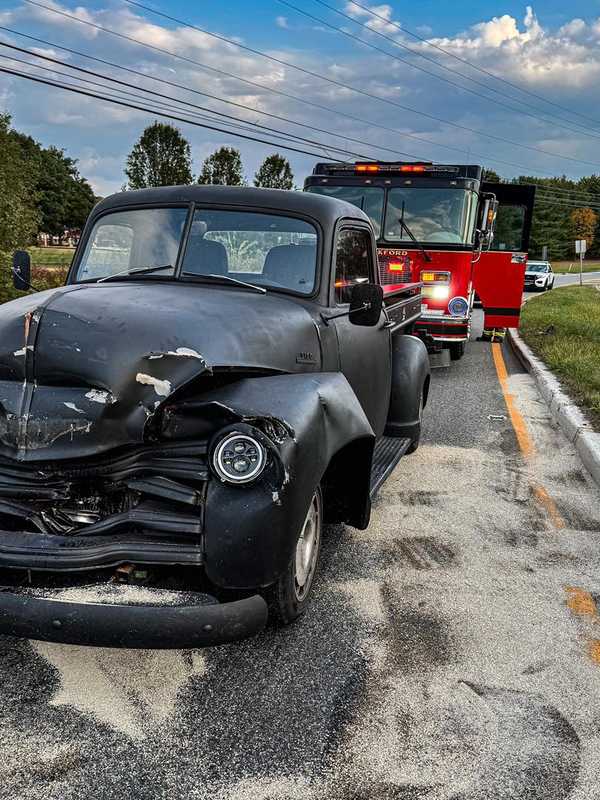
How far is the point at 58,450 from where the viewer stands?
2914mm

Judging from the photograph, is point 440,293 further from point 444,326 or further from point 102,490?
point 102,490

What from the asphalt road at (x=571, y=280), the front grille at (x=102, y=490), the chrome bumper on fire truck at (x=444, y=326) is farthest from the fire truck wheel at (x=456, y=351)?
the asphalt road at (x=571, y=280)

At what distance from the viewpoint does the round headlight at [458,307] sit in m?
11.0

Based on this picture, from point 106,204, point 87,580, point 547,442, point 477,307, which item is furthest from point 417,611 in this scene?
point 477,307

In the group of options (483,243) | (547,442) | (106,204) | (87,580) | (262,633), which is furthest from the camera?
(483,243)

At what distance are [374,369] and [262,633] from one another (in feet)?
6.75

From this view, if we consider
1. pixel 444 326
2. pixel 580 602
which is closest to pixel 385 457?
pixel 580 602

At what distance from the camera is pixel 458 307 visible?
1107 centimetres

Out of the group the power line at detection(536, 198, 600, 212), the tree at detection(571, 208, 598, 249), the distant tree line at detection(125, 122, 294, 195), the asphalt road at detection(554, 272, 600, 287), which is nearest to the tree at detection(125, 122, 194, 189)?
the distant tree line at detection(125, 122, 294, 195)

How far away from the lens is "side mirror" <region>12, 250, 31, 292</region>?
4828 mm

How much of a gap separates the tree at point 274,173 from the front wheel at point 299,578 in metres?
56.3

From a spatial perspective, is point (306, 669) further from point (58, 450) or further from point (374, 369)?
point (374, 369)

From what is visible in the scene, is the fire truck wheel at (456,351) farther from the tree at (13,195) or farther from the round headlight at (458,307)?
the tree at (13,195)

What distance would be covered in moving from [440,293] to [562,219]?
9510 centimetres
